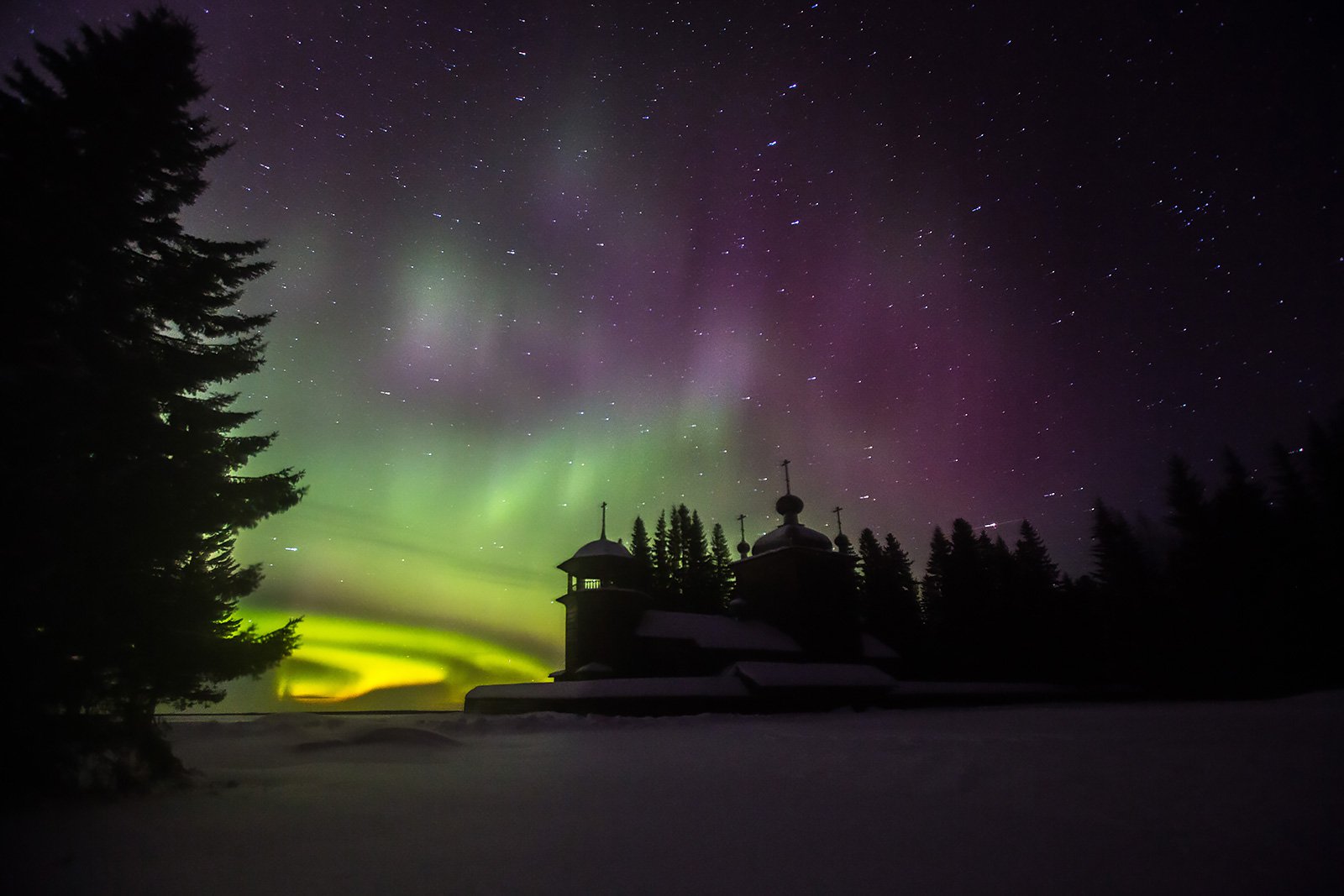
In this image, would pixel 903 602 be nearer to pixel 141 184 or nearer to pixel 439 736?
pixel 439 736

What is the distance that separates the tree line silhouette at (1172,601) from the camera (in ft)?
111

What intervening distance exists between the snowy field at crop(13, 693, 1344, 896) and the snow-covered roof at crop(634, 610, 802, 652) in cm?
2191

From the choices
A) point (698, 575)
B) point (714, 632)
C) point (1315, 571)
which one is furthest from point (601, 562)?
point (1315, 571)

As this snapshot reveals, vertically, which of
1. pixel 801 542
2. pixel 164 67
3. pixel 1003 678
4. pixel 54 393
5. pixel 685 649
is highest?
pixel 164 67

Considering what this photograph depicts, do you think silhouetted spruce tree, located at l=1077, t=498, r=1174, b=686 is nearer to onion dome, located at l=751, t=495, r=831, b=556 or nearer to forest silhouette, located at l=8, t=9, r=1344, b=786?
onion dome, located at l=751, t=495, r=831, b=556

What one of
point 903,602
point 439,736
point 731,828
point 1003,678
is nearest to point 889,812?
point 731,828

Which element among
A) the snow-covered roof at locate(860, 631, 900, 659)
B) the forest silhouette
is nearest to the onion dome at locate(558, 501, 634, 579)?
the snow-covered roof at locate(860, 631, 900, 659)

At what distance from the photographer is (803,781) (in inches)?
277

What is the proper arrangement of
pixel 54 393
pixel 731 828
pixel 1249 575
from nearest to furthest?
pixel 731 828 → pixel 54 393 → pixel 1249 575

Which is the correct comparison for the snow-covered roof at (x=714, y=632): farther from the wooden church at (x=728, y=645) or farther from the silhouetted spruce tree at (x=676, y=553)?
the silhouetted spruce tree at (x=676, y=553)

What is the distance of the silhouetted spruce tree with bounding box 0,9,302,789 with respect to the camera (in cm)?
614

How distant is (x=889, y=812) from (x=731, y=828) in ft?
5.25

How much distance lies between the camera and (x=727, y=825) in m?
5.03

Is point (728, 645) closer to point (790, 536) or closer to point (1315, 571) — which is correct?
point (790, 536)
